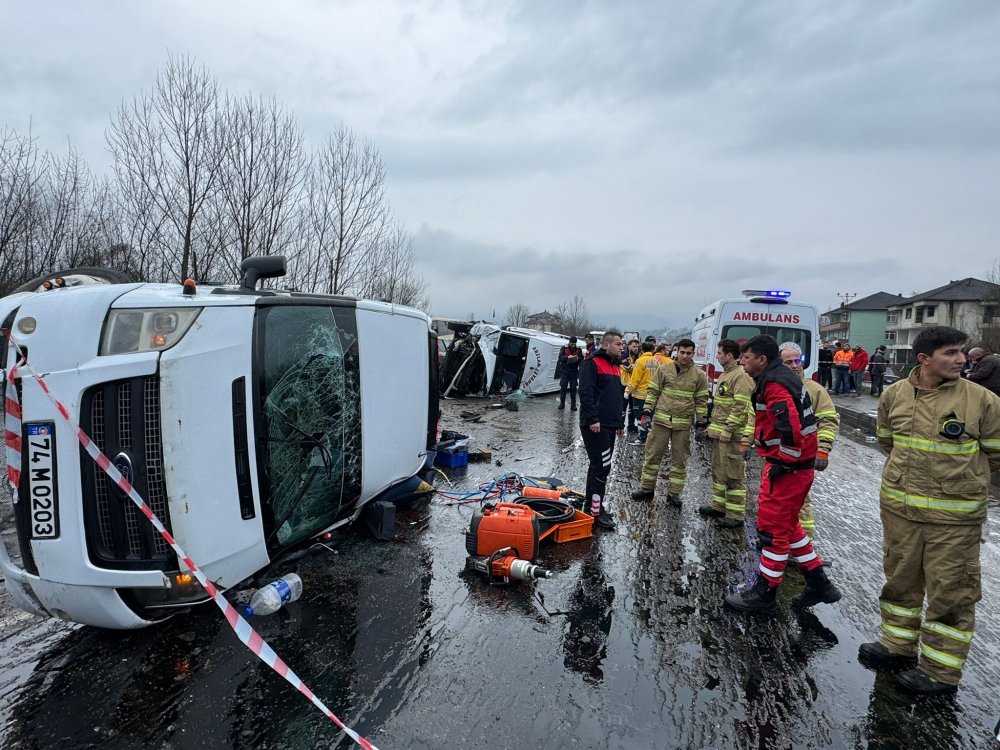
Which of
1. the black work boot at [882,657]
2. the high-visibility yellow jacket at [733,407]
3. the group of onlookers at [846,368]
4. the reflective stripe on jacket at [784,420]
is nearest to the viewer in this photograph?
the black work boot at [882,657]

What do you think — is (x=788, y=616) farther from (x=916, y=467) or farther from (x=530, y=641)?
(x=530, y=641)

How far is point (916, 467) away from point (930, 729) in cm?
132

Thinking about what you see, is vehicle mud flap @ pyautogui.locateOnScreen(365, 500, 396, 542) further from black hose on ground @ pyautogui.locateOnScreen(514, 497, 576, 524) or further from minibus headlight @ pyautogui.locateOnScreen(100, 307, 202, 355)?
minibus headlight @ pyautogui.locateOnScreen(100, 307, 202, 355)

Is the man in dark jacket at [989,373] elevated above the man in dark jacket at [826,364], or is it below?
above

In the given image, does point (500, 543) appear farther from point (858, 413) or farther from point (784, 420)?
point (858, 413)

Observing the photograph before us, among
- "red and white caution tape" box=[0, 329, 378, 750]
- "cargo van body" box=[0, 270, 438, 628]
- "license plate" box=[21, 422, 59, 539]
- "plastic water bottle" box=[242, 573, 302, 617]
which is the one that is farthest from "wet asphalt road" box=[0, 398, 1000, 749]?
"license plate" box=[21, 422, 59, 539]

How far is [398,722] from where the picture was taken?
263cm

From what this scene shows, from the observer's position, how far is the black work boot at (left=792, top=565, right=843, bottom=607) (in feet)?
12.8

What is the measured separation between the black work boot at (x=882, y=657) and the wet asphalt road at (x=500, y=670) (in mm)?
89

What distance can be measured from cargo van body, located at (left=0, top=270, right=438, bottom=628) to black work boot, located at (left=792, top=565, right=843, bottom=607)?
11.9ft

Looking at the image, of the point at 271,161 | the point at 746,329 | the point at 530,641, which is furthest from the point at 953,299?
the point at 530,641

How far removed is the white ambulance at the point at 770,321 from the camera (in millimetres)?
10416

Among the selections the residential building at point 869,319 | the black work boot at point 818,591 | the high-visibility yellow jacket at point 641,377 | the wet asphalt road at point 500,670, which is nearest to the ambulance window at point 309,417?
the wet asphalt road at point 500,670

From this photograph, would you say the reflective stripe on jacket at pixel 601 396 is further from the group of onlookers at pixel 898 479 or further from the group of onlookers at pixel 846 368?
the group of onlookers at pixel 846 368
